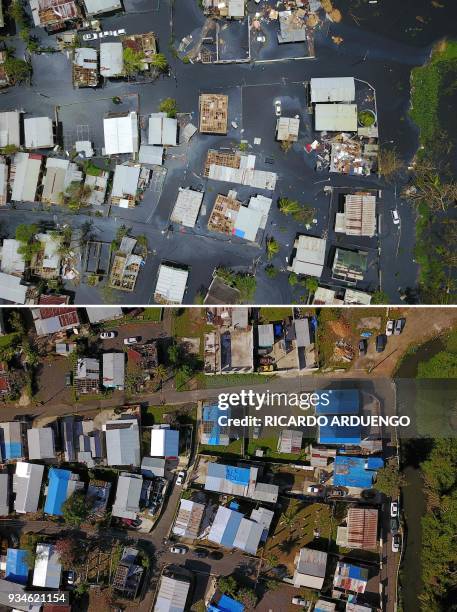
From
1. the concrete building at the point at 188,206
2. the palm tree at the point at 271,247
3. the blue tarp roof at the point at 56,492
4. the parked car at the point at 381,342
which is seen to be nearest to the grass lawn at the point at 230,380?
the parked car at the point at 381,342

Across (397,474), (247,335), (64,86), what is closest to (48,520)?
(247,335)

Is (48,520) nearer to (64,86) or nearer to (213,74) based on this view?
(64,86)

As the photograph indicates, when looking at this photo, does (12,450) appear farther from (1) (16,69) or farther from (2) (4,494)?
(1) (16,69)

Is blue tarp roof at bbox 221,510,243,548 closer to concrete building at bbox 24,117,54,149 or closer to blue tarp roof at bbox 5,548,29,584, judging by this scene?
blue tarp roof at bbox 5,548,29,584

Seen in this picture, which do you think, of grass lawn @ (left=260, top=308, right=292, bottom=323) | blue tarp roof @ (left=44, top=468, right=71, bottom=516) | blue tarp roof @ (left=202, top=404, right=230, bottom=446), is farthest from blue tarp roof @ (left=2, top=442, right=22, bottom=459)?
grass lawn @ (left=260, top=308, right=292, bottom=323)

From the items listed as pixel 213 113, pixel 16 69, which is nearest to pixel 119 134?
pixel 213 113

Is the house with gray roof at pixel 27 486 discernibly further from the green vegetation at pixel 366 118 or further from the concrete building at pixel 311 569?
the green vegetation at pixel 366 118
